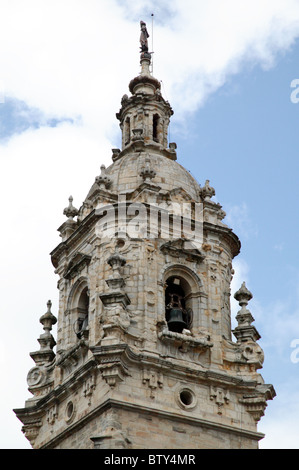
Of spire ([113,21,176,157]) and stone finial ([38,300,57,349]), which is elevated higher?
spire ([113,21,176,157])

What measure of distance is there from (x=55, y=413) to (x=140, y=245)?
6.72 m

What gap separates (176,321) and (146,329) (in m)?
1.54

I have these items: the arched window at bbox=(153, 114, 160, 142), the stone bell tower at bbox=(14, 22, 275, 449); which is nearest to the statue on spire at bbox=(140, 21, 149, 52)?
the arched window at bbox=(153, 114, 160, 142)

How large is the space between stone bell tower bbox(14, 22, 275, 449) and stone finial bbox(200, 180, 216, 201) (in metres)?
0.05

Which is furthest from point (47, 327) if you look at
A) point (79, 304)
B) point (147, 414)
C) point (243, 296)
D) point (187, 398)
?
point (147, 414)

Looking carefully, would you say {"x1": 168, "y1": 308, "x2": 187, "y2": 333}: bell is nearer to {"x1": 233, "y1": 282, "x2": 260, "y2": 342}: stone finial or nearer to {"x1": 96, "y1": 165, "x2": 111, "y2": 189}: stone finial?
{"x1": 233, "y1": 282, "x2": 260, "y2": 342}: stone finial

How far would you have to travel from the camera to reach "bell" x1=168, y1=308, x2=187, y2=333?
122 feet

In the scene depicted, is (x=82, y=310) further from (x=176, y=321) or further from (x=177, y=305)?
(x=176, y=321)

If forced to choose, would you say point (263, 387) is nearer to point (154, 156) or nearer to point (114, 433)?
point (114, 433)

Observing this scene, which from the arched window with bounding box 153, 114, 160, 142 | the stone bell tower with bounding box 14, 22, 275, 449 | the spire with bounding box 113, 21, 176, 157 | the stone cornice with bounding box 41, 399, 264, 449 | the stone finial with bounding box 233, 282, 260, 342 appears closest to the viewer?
the stone cornice with bounding box 41, 399, 264, 449

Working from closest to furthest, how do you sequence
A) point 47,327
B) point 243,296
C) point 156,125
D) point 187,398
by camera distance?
point 187,398 < point 243,296 < point 47,327 < point 156,125

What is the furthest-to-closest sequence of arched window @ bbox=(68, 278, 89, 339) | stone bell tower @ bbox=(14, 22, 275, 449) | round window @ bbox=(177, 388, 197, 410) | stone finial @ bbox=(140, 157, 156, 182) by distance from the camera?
1. stone finial @ bbox=(140, 157, 156, 182)
2. arched window @ bbox=(68, 278, 89, 339)
3. round window @ bbox=(177, 388, 197, 410)
4. stone bell tower @ bbox=(14, 22, 275, 449)

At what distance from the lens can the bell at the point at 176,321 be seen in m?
37.2

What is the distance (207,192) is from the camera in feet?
135
